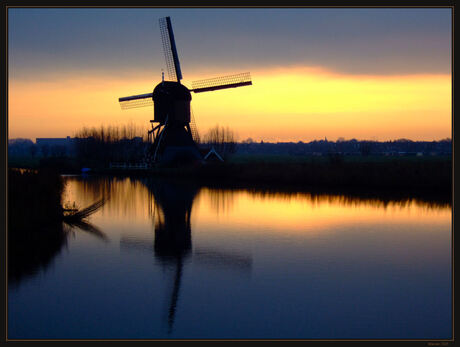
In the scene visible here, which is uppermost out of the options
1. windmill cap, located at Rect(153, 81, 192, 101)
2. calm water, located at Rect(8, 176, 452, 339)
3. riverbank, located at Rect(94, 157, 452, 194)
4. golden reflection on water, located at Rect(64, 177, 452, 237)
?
windmill cap, located at Rect(153, 81, 192, 101)

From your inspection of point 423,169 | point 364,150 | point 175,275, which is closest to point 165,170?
point 423,169

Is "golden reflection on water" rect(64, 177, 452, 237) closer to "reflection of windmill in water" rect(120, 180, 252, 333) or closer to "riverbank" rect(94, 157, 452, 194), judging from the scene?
"reflection of windmill in water" rect(120, 180, 252, 333)

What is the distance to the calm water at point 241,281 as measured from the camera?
21.1 feet

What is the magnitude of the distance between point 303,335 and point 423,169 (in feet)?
78.1

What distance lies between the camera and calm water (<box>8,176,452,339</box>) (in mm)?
6434

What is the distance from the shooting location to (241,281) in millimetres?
8508

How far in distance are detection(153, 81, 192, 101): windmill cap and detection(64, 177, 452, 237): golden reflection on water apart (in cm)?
1605

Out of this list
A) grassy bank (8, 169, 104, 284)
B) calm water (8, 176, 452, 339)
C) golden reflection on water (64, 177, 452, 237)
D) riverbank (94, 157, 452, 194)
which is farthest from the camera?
riverbank (94, 157, 452, 194)

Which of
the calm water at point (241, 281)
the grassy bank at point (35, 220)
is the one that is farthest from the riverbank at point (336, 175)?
the grassy bank at point (35, 220)

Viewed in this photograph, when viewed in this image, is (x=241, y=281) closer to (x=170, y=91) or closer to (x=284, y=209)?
(x=284, y=209)

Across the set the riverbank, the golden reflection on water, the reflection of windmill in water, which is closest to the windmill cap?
the riverbank

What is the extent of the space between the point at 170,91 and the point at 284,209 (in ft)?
75.0

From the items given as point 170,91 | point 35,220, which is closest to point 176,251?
point 35,220
